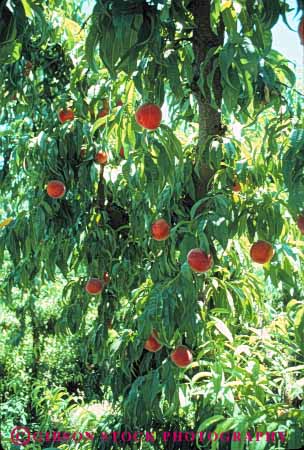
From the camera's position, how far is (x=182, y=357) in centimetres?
165

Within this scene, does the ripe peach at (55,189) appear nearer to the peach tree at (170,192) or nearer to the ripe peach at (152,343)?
the peach tree at (170,192)

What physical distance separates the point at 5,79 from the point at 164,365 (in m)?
1.03

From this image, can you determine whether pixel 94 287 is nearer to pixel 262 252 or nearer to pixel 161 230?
pixel 161 230

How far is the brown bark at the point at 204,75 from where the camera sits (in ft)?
4.66

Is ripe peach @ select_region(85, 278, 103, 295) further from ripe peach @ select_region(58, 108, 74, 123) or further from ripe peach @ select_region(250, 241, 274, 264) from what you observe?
ripe peach @ select_region(250, 241, 274, 264)

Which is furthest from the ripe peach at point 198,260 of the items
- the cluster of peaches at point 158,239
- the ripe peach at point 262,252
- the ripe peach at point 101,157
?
the ripe peach at point 101,157

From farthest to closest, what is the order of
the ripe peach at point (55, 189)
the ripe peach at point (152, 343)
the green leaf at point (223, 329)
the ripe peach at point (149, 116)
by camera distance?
the ripe peach at point (55, 189)
the ripe peach at point (152, 343)
the green leaf at point (223, 329)
the ripe peach at point (149, 116)

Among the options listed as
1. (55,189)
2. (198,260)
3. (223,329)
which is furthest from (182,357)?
(55,189)

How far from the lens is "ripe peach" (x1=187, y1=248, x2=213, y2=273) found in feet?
4.77

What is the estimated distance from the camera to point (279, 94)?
1.28m

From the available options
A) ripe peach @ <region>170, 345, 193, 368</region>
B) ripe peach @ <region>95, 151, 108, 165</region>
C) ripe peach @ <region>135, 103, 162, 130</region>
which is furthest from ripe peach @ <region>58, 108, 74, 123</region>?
ripe peach @ <region>170, 345, 193, 368</region>

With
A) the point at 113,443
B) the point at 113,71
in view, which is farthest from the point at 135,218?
the point at 113,71

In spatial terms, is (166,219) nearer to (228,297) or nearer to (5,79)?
(228,297)

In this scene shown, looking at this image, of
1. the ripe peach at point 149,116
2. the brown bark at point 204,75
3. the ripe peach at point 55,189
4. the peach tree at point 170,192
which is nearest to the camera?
the peach tree at point 170,192
